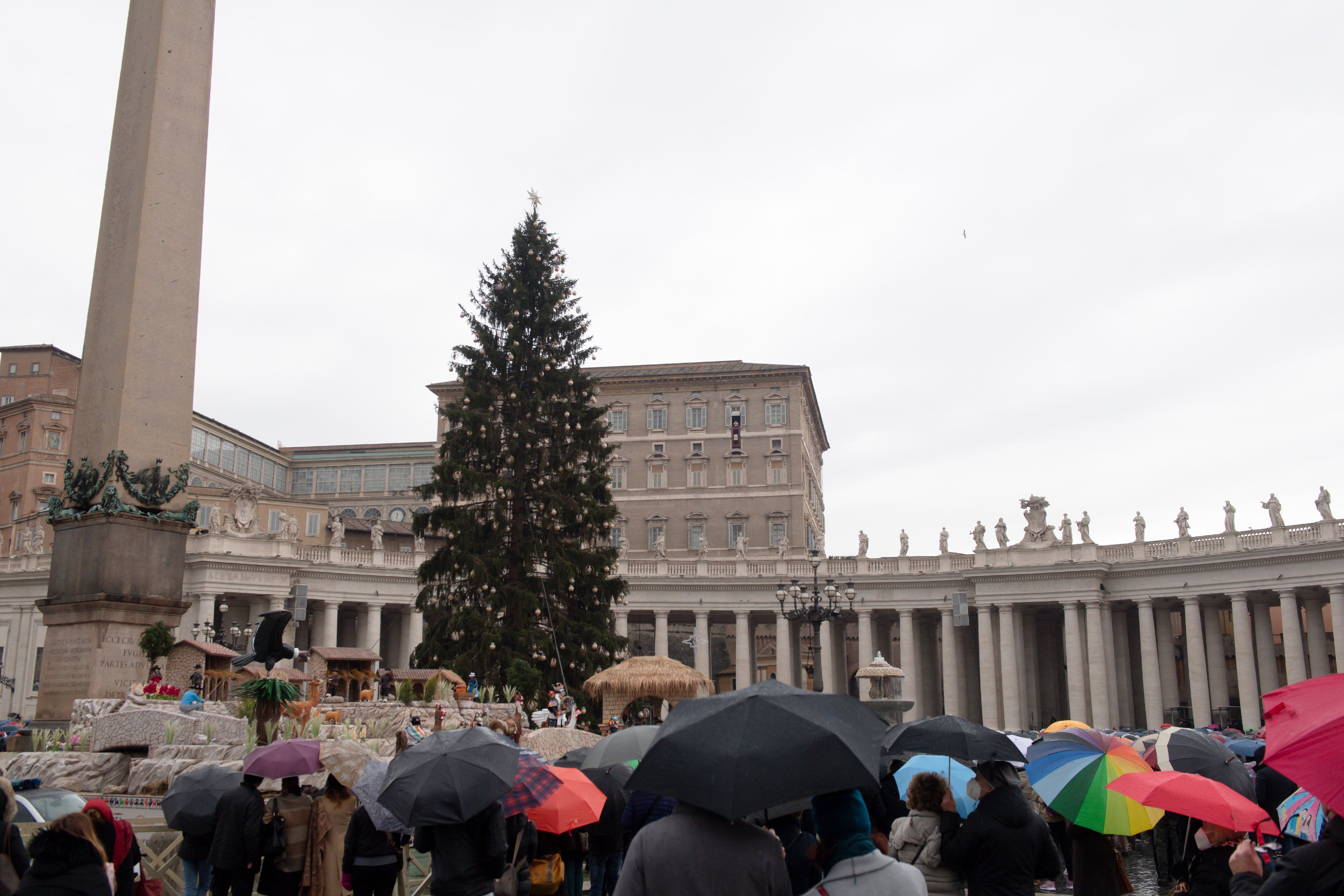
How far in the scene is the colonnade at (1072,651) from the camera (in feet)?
161

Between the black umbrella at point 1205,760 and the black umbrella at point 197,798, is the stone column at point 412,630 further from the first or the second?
the black umbrella at point 1205,760

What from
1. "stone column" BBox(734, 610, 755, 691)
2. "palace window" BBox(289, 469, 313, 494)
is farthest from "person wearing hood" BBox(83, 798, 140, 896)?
"palace window" BBox(289, 469, 313, 494)

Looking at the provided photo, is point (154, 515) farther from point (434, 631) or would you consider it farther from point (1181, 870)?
point (434, 631)

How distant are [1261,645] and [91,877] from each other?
5559 centimetres

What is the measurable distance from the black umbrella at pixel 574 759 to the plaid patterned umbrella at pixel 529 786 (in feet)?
6.24

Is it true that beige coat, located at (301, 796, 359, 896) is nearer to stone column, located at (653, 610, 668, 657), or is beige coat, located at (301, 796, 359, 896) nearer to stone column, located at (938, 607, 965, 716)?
stone column, located at (653, 610, 668, 657)

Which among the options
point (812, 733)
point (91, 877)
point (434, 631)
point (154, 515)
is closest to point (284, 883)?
point (91, 877)

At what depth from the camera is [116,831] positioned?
6.95m

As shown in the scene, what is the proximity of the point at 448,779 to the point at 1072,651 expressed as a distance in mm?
49245

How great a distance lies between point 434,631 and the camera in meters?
34.7

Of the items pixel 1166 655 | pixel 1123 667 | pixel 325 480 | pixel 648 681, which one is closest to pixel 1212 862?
pixel 648 681

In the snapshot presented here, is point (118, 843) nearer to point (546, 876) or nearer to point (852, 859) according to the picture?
point (546, 876)

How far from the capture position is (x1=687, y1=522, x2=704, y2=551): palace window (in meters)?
72.1

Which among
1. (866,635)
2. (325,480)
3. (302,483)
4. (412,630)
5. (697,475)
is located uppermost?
(325,480)
